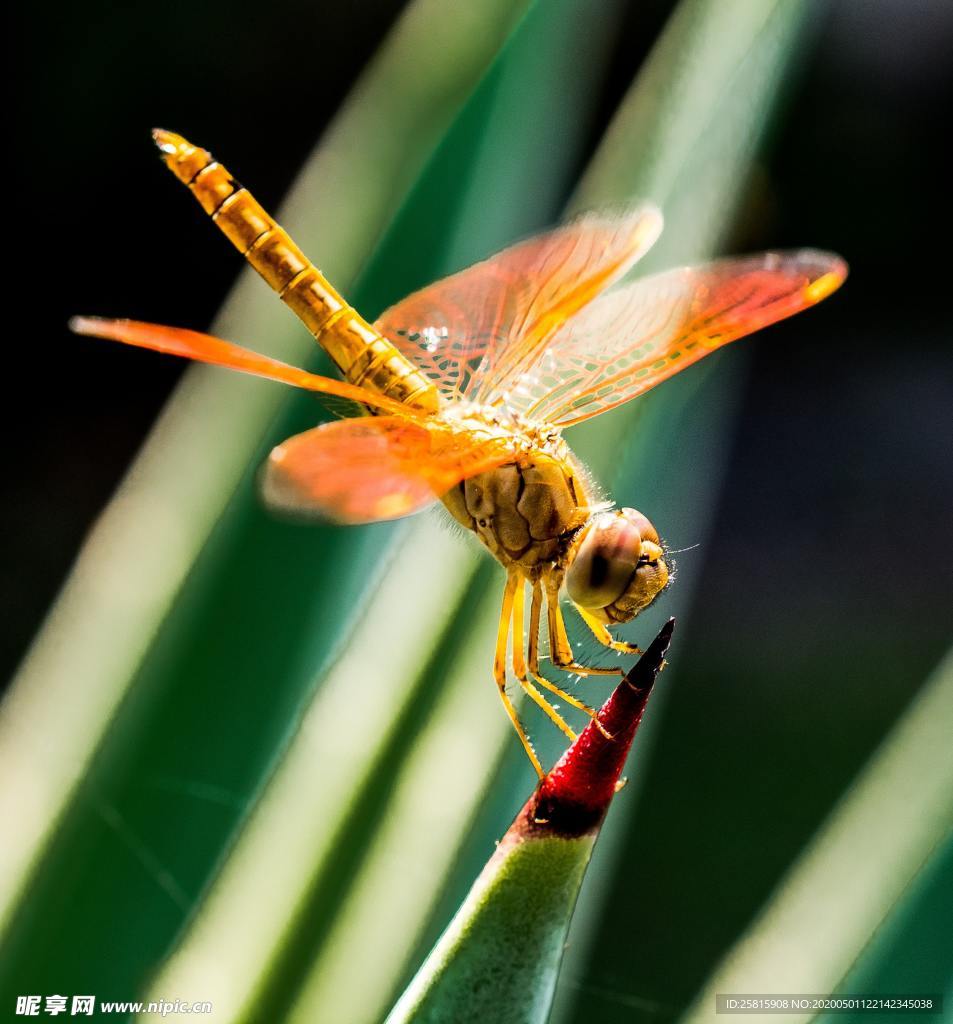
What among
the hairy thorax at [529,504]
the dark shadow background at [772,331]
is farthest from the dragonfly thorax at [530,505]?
the dark shadow background at [772,331]

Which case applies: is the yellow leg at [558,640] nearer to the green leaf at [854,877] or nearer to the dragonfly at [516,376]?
the dragonfly at [516,376]

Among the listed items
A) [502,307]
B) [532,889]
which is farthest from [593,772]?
[502,307]

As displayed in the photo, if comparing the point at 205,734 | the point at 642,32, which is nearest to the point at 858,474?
the point at 642,32

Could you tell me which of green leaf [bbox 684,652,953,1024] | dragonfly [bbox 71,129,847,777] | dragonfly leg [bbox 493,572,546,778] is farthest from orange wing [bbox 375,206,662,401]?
green leaf [bbox 684,652,953,1024]

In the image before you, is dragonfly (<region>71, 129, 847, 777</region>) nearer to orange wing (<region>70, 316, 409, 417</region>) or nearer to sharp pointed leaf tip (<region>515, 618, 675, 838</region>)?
orange wing (<region>70, 316, 409, 417</region>)

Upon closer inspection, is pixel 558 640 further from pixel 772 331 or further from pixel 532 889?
pixel 772 331
